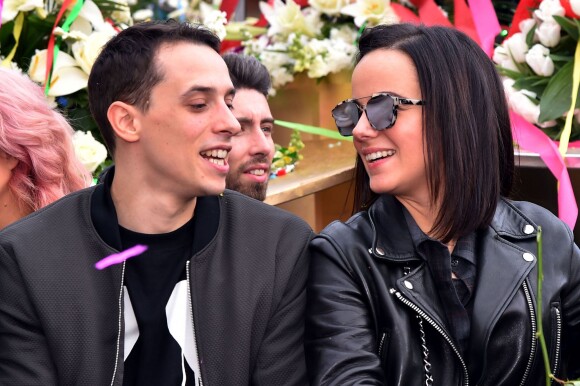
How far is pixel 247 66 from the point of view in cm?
404

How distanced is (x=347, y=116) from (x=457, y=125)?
31 centimetres

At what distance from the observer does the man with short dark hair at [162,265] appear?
9.16 ft

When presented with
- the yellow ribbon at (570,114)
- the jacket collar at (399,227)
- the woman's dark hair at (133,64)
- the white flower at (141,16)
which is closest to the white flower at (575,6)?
the yellow ribbon at (570,114)

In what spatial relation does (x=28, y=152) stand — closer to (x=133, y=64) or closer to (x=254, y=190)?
(x=133, y=64)

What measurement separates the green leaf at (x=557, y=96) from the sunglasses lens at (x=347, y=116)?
44.2 inches

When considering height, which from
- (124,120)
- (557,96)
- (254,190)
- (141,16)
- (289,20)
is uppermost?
(124,120)

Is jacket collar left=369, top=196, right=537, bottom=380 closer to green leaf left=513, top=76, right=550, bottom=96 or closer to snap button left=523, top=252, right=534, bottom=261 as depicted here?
snap button left=523, top=252, right=534, bottom=261

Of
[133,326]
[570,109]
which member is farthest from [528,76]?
[133,326]

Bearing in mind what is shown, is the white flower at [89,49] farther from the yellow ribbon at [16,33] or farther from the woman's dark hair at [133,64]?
the woman's dark hair at [133,64]

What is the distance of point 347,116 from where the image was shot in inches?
116

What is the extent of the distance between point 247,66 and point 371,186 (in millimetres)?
1288

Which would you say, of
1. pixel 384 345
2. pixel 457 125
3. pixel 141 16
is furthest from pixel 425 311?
pixel 141 16

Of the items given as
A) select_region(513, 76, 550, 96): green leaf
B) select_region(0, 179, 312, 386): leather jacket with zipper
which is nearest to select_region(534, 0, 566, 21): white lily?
select_region(513, 76, 550, 96): green leaf

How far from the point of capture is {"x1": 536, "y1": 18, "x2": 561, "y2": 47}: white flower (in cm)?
392
